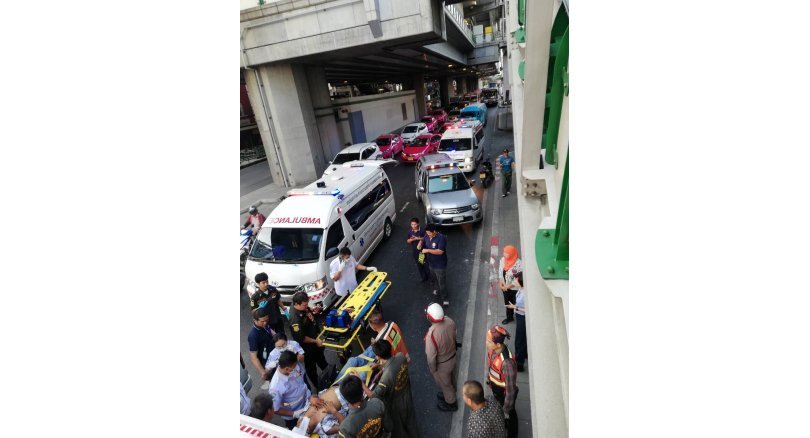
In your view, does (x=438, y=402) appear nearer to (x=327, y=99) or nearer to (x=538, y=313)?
(x=538, y=313)

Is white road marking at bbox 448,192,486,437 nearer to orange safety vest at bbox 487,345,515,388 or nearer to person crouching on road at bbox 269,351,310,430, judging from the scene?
orange safety vest at bbox 487,345,515,388

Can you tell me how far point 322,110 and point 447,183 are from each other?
11.1 m

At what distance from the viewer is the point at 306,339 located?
510 centimetres

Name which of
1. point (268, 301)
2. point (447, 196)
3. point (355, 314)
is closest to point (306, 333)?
point (355, 314)

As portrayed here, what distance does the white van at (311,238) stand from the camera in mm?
6855

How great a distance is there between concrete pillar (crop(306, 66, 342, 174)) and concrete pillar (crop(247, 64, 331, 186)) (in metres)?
0.48

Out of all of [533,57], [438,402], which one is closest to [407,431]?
[438,402]

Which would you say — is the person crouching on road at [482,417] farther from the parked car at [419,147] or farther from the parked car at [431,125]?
the parked car at [431,125]

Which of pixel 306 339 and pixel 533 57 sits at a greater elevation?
pixel 533 57

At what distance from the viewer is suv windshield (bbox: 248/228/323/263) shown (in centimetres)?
711

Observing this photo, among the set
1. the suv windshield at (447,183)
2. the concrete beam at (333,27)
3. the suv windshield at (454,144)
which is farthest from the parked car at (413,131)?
the suv windshield at (447,183)

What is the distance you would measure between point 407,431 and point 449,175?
26.1 feet

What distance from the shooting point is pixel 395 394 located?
3.87 meters

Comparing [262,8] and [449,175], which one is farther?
[262,8]
